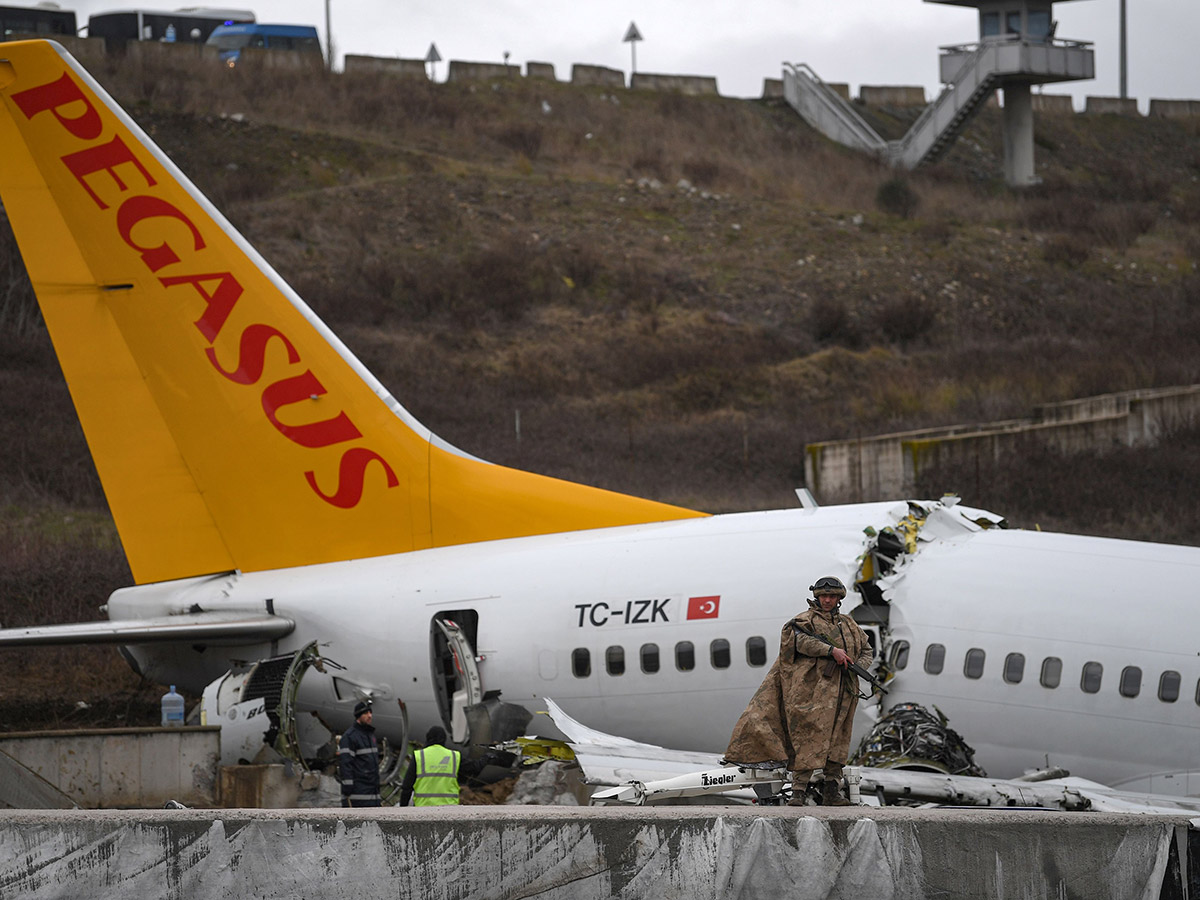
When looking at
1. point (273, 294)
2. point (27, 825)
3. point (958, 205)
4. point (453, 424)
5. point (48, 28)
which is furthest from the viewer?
point (48, 28)

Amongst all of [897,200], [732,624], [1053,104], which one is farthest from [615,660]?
[1053,104]

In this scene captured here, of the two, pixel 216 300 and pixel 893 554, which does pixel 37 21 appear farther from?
pixel 893 554

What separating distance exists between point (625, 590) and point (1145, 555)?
16.3ft

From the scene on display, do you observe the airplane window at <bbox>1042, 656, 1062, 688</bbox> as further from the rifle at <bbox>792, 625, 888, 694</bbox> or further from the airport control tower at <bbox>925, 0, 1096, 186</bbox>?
the airport control tower at <bbox>925, 0, 1096, 186</bbox>

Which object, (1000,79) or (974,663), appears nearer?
(974,663)

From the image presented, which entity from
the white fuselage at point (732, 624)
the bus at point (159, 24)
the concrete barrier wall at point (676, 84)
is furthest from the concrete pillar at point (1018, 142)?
the white fuselage at point (732, 624)

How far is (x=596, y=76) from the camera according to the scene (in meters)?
75.4

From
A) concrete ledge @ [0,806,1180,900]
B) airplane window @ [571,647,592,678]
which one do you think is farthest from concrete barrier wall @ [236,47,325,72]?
concrete ledge @ [0,806,1180,900]

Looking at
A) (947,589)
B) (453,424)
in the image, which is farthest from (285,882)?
(453,424)

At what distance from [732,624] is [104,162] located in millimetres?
8409

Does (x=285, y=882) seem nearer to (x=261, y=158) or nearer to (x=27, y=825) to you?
(x=27, y=825)

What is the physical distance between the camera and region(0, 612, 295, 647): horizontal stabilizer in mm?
12180

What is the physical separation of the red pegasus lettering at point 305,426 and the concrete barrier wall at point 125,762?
3212 millimetres

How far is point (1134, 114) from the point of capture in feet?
289
